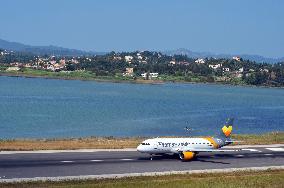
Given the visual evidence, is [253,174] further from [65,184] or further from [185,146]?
[65,184]

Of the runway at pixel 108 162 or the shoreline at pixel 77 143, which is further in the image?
the shoreline at pixel 77 143

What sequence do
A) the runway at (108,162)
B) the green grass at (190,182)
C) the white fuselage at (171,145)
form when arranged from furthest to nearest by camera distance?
the white fuselage at (171,145), the runway at (108,162), the green grass at (190,182)

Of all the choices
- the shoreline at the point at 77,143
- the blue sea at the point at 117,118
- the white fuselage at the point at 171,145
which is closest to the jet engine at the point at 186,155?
the white fuselage at the point at 171,145

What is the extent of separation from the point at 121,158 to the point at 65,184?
1581 cm

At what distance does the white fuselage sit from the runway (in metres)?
1.27

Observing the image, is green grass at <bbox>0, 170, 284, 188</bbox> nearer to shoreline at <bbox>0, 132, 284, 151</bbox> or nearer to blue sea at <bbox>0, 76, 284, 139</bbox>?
shoreline at <bbox>0, 132, 284, 151</bbox>

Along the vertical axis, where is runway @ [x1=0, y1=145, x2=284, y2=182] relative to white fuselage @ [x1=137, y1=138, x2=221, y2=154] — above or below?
below

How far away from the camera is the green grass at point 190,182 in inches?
1929

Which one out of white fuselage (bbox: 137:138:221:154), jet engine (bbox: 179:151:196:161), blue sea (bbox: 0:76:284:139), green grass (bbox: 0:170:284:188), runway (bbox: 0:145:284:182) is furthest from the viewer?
blue sea (bbox: 0:76:284:139)

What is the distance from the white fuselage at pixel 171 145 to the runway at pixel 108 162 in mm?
1274

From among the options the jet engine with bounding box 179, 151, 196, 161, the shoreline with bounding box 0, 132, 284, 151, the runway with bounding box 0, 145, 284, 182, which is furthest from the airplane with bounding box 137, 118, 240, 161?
the shoreline with bounding box 0, 132, 284, 151

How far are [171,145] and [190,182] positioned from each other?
42.7 ft

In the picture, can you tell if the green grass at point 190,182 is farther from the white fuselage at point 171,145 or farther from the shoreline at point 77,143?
the shoreline at point 77,143

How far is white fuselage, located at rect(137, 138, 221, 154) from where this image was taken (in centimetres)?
6331
